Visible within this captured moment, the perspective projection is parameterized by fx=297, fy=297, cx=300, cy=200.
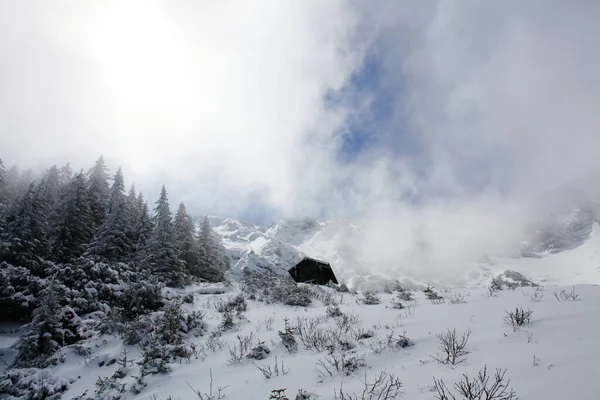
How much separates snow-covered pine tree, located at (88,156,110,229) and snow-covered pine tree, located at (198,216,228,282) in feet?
38.2

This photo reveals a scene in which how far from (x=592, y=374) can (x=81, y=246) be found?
3691 centimetres

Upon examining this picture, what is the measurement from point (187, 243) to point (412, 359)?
33.5m

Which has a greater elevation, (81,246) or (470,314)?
(81,246)

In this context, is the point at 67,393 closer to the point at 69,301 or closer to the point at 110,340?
the point at 110,340

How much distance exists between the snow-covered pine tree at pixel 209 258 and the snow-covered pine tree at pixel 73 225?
11.6 metres

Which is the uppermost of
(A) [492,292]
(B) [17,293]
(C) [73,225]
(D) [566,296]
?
(C) [73,225]

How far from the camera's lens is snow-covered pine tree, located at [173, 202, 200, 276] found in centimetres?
3372

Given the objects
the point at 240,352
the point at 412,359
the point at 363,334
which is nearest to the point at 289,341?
the point at 240,352

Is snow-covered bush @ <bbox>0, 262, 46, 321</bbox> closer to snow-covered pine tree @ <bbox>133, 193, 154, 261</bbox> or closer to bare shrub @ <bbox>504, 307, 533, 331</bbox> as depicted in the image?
snow-covered pine tree @ <bbox>133, 193, 154, 261</bbox>

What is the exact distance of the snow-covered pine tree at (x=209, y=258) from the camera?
34531 mm

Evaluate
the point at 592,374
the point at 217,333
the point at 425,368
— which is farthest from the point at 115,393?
the point at 592,374

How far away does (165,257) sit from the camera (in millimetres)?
26672

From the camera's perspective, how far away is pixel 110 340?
9352 millimetres

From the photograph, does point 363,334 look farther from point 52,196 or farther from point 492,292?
point 52,196
